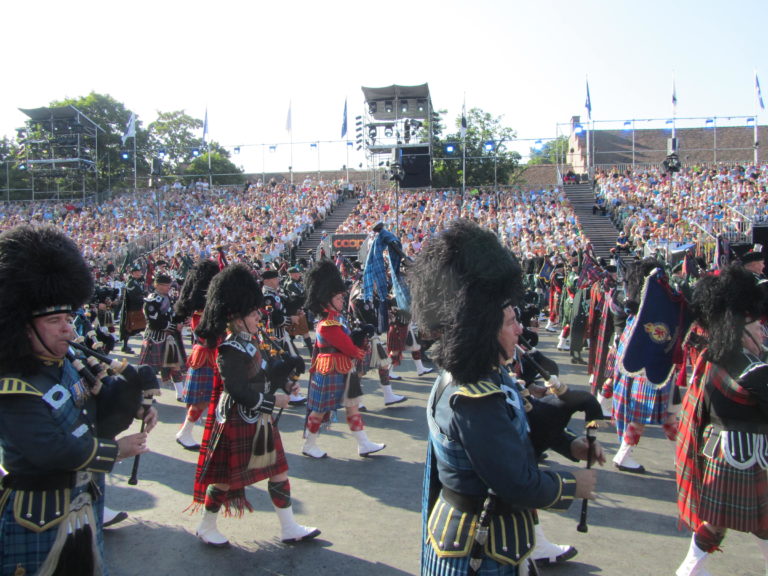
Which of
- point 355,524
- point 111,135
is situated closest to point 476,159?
point 111,135

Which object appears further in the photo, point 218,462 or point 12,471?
point 218,462

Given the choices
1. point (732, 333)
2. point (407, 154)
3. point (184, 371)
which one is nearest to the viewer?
point (732, 333)

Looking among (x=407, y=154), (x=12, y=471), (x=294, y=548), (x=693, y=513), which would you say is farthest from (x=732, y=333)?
(x=407, y=154)

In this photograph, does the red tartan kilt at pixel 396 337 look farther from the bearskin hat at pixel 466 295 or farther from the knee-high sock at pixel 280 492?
the bearskin hat at pixel 466 295

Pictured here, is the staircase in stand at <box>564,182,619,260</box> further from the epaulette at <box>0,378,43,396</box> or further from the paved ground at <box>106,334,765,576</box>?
the epaulette at <box>0,378,43,396</box>

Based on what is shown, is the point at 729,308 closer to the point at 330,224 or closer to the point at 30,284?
the point at 30,284

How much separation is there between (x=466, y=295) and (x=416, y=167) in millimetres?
29758

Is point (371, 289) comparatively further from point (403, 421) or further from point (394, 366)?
point (394, 366)

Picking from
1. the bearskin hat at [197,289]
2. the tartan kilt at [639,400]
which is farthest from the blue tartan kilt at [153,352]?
the tartan kilt at [639,400]

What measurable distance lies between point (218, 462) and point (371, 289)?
406cm

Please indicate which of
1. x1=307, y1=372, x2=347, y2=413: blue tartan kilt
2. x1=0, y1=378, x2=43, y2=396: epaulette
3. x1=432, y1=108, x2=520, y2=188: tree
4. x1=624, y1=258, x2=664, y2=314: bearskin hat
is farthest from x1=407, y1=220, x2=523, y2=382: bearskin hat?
x1=432, y1=108, x2=520, y2=188: tree

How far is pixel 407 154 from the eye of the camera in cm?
3092

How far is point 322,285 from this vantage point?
6000mm

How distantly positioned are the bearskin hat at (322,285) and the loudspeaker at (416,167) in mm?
25524
